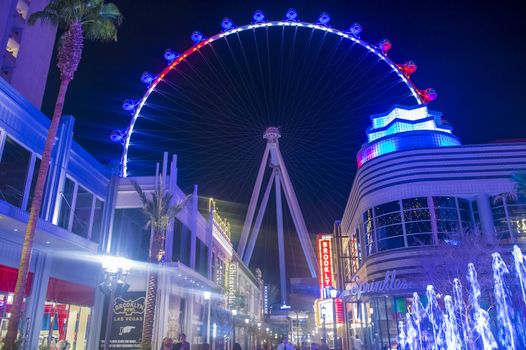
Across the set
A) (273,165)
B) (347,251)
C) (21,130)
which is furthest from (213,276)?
(21,130)

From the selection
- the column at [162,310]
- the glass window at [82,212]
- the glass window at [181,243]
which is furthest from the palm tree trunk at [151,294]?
the glass window at [181,243]

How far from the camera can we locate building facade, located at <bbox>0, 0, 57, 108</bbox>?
38406mm

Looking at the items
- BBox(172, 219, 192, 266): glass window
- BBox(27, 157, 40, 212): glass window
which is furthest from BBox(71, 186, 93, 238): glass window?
BBox(172, 219, 192, 266): glass window

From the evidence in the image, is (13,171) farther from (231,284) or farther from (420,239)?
(231,284)

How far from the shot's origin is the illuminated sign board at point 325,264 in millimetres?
55312

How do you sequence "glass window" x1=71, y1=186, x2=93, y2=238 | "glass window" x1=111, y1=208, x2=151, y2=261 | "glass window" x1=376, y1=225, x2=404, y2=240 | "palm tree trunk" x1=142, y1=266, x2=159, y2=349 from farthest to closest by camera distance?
"glass window" x1=376, y1=225, x2=404, y2=240 → "glass window" x1=111, y1=208, x2=151, y2=261 → "glass window" x1=71, y1=186, x2=93, y2=238 → "palm tree trunk" x1=142, y1=266, x2=159, y2=349

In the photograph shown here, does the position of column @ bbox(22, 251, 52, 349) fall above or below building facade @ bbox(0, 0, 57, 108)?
below

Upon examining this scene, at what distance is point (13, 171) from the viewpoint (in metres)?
16.5

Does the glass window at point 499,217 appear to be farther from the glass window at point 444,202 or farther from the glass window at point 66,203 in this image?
the glass window at point 66,203

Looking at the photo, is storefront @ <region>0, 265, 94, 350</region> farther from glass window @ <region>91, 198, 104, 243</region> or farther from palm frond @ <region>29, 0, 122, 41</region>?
palm frond @ <region>29, 0, 122, 41</region>

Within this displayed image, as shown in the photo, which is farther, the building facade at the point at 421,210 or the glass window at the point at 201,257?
the glass window at the point at 201,257

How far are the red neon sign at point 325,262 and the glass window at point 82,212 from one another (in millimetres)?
38245

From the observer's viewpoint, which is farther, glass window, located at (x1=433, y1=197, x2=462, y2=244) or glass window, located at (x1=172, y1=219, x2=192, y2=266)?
glass window, located at (x1=433, y1=197, x2=462, y2=244)

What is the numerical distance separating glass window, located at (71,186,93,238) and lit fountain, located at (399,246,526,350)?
20.6 metres
